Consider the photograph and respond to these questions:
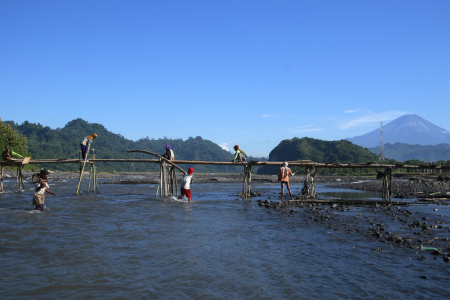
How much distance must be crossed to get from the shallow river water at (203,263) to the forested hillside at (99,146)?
62.4m

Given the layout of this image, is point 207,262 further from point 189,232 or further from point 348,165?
point 348,165

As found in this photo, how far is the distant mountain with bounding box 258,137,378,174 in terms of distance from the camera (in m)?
95.9

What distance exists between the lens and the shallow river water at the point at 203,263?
6.25 m

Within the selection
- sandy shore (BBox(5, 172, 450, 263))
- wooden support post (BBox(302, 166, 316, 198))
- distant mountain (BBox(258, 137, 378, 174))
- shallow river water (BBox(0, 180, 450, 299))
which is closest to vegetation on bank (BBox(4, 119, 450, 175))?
distant mountain (BBox(258, 137, 378, 174))

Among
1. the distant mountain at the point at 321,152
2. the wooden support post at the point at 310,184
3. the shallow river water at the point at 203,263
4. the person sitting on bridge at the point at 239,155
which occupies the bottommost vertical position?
the shallow river water at the point at 203,263

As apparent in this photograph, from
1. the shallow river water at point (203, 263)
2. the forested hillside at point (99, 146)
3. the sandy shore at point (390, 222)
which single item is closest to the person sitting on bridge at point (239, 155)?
the sandy shore at point (390, 222)

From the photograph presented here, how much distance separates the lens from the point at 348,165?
19891 millimetres

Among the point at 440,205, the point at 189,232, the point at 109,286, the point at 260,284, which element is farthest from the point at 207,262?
the point at 440,205

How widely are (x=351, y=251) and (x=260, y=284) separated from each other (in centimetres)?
338

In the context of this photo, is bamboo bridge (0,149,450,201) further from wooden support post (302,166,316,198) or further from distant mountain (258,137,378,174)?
distant mountain (258,137,378,174)

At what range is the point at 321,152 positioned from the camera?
100688mm

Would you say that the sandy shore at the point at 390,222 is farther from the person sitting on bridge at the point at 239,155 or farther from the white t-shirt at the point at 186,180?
the white t-shirt at the point at 186,180

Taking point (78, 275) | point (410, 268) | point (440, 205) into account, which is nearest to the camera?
point (78, 275)

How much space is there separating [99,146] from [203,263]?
122307mm
